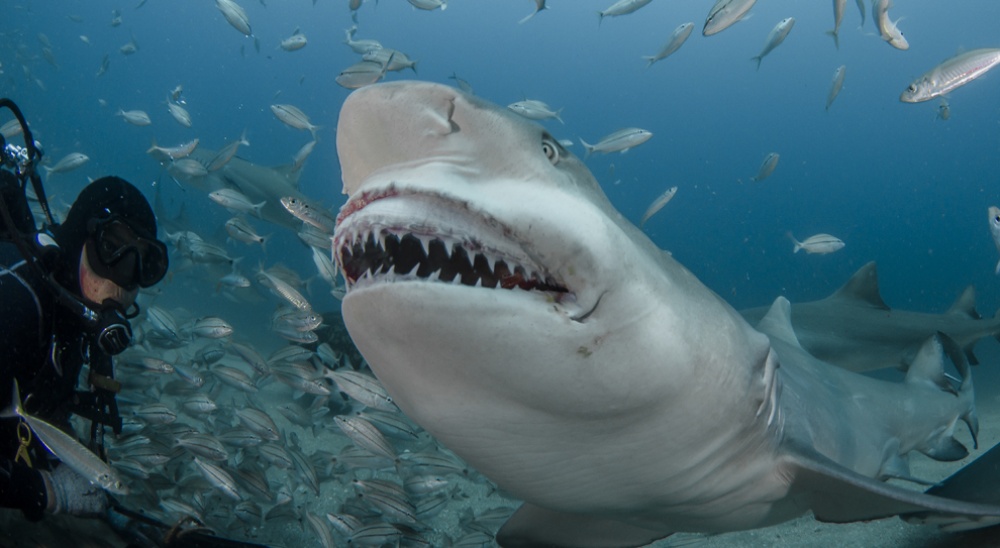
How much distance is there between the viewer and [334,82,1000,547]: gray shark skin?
52.0 inches

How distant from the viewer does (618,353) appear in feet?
4.87

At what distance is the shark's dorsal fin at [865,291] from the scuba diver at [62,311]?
26.9 feet

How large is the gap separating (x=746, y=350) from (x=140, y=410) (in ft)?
17.1

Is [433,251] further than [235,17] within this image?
No

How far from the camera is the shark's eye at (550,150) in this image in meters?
1.50

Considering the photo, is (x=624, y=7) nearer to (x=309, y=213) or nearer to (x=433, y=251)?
(x=309, y=213)

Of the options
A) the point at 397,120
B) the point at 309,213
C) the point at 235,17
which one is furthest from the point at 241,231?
the point at 397,120

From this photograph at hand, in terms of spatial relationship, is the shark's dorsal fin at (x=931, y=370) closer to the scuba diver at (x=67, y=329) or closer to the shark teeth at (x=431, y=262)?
the shark teeth at (x=431, y=262)

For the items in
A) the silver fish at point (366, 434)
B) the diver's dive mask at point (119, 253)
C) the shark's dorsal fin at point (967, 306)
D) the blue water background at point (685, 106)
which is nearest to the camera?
the diver's dive mask at point (119, 253)

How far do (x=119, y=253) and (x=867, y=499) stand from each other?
3.90 meters

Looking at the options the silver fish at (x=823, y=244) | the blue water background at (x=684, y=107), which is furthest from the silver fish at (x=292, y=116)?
the blue water background at (x=684, y=107)

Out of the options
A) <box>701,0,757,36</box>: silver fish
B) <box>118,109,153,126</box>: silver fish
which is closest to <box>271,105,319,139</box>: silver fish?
<box>118,109,153,126</box>: silver fish

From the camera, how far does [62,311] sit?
10.5ft

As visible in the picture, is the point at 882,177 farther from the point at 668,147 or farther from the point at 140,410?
the point at 140,410
